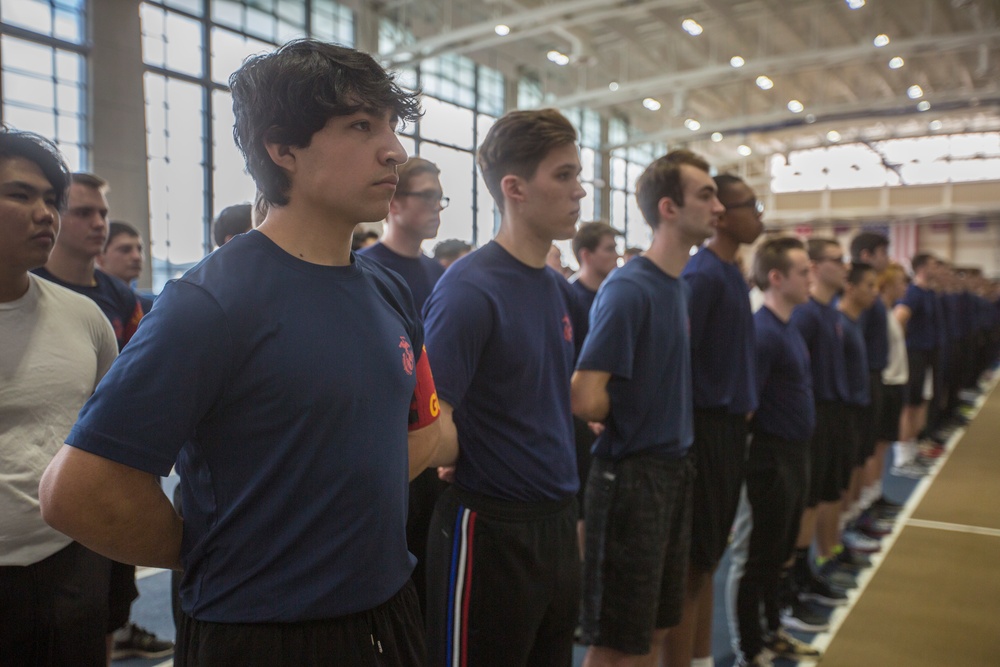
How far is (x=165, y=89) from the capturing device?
31.7ft

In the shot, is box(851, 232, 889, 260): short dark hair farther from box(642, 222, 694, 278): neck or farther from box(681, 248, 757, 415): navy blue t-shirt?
box(642, 222, 694, 278): neck

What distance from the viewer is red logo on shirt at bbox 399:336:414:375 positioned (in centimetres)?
122

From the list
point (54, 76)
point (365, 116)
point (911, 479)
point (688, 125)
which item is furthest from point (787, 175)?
point (365, 116)

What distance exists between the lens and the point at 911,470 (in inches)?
A: 266

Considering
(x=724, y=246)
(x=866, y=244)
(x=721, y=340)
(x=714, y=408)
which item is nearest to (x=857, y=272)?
(x=866, y=244)

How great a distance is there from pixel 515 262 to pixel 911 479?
598 centimetres

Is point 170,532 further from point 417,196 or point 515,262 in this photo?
point 417,196

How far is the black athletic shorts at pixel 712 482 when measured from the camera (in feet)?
8.62

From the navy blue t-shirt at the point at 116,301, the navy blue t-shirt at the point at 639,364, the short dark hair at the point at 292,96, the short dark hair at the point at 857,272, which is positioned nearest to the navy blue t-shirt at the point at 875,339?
the short dark hair at the point at 857,272

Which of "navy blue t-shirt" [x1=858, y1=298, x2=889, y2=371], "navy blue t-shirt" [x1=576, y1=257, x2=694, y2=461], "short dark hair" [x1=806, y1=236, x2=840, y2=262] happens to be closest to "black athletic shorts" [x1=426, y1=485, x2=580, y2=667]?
"navy blue t-shirt" [x1=576, y1=257, x2=694, y2=461]

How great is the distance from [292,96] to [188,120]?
993 centimetres

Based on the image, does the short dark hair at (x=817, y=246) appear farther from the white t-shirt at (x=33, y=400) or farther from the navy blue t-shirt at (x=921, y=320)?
the navy blue t-shirt at (x=921, y=320)

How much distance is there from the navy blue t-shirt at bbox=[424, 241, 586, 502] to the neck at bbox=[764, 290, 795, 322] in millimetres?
1743

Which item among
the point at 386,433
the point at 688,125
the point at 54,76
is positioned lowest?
the point at 386,433
